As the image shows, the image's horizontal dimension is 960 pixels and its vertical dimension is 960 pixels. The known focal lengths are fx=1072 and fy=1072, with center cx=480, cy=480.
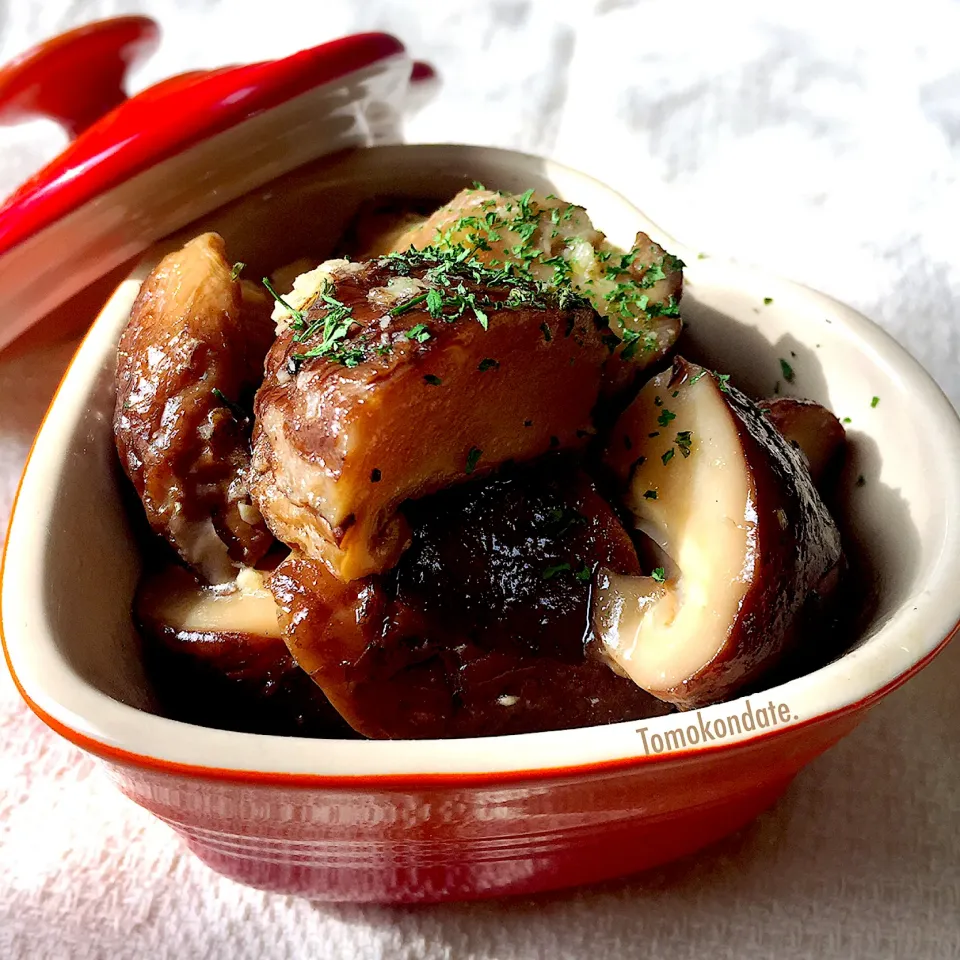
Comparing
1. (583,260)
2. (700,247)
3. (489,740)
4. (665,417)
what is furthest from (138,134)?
(700,247)

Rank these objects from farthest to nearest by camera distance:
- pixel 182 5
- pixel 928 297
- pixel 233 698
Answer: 1. pixel 182 5
2. pixel 928 297
3. pixel 233 698

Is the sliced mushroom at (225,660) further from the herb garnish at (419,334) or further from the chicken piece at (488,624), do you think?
the herb garnish at (419,334)

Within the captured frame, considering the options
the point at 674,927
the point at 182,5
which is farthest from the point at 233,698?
the point at 182,5

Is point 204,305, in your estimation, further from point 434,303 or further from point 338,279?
point 434,303

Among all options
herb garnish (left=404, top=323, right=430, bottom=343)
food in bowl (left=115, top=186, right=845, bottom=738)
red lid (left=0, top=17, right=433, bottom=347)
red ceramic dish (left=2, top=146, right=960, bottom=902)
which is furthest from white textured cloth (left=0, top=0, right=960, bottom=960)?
herb garnish (left=404, top=323, right=430, bottom=343)

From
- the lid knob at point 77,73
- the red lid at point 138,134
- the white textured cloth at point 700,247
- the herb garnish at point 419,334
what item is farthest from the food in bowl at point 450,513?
the lid knob at point 77,73

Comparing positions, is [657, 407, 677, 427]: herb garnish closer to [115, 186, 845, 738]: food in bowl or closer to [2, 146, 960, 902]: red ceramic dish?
[115, 186, 845, 738]: food in bowl
